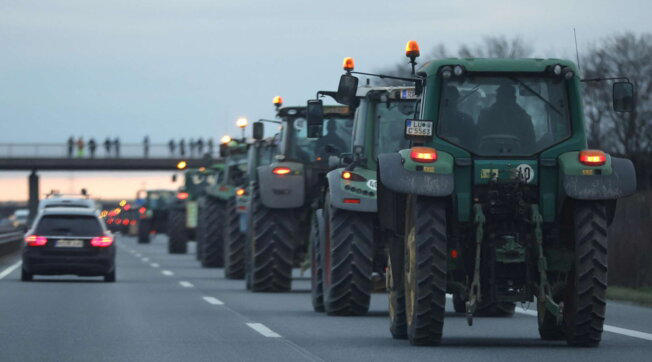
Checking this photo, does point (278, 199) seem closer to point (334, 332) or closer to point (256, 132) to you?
point (256, 132)

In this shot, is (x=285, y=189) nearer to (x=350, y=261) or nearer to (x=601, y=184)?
(x=350, y=261)

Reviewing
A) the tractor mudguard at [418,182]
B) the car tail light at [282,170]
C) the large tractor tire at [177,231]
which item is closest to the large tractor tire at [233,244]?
the car tail light at [282,170]

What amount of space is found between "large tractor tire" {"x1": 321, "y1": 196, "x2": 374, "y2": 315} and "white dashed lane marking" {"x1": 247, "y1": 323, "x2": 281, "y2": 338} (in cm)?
131

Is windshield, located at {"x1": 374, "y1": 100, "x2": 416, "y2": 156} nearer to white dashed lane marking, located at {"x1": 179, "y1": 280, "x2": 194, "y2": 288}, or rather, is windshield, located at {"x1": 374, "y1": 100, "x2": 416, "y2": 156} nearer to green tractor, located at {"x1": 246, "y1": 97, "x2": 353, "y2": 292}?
green tractor, located at {"x1": 246, "y1": 97, "x2": 353, "y2": 292}

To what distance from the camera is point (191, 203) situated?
47.8 m

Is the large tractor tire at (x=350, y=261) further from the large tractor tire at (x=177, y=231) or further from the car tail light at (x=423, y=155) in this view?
the large tractor tire at (x=177, y=231)

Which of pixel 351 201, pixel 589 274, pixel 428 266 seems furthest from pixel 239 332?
pixel 589 274

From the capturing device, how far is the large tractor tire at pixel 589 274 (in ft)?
45.5

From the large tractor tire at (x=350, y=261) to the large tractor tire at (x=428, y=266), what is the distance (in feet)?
15.0

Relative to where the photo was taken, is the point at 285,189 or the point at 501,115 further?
the point at 285,189

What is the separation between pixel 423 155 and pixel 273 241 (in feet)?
36.2

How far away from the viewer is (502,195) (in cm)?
1416

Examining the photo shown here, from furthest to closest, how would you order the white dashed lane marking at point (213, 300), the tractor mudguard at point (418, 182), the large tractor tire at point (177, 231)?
the large tractor tire at point (177, 231) → the white dashed lane marking at point (213, 300) → the tractor mudguard at point (418, 182)

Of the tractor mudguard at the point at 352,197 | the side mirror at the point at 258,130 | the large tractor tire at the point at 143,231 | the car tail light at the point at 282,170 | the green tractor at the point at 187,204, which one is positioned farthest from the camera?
the large tractor tire at the point at 143,231
